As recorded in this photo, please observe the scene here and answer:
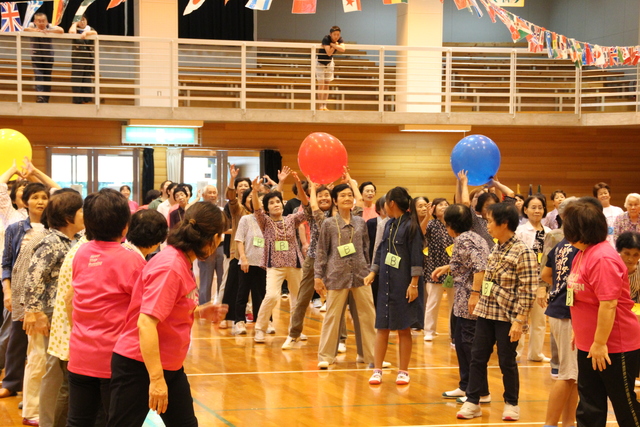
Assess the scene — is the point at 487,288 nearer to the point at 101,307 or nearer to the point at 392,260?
the point at 392,260

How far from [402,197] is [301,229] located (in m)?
3.16

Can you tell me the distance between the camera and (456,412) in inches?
195

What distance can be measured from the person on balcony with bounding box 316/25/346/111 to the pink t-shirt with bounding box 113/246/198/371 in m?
9.99

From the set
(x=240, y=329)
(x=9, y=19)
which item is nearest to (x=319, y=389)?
(x=240, y=329)

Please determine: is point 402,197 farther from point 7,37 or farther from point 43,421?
point 7,37

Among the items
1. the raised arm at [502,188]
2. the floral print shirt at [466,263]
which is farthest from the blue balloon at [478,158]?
the floral print shirt at [466,263]

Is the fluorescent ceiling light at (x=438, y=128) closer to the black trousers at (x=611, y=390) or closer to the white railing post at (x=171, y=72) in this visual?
the white railing post at (x=171, y=72)

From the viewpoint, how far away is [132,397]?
2.80 meters

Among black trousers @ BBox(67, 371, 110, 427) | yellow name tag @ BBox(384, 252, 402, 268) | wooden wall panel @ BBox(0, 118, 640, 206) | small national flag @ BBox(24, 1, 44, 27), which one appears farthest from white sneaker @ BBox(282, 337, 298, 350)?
wooden wall panel @ BBox(0, 118, 640, 206)

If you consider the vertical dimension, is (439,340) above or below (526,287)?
below

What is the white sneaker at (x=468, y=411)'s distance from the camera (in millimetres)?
4750

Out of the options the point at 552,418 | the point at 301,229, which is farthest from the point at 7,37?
the point at 552,418

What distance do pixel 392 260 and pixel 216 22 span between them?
12.4 m

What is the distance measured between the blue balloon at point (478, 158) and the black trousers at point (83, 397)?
5.09m
